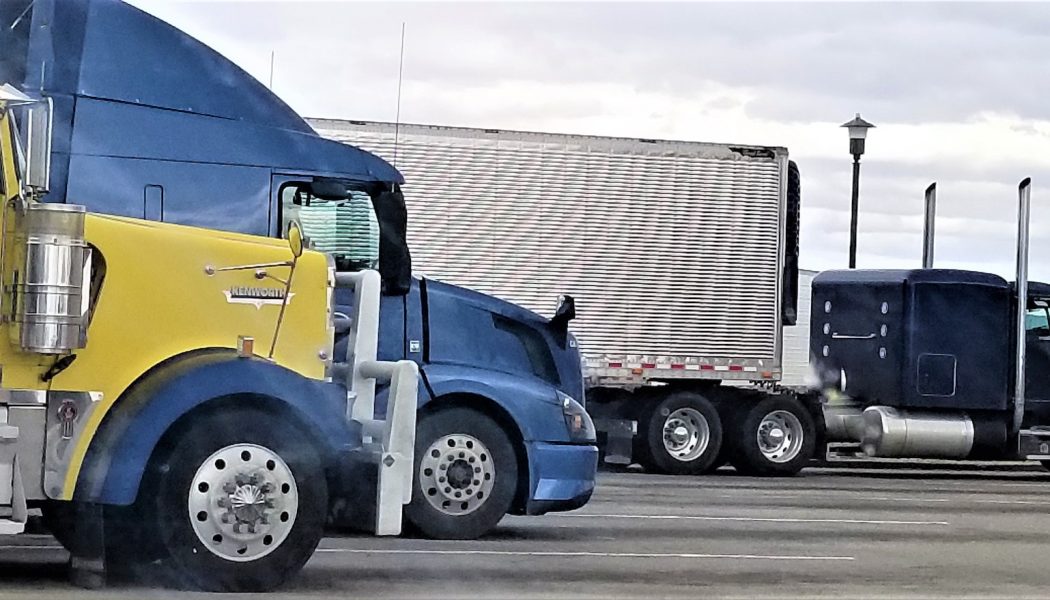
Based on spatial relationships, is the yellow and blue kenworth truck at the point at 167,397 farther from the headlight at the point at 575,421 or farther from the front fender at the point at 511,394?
the headlight at the point at 575,421

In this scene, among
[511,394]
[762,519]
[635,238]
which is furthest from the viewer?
[635,238]

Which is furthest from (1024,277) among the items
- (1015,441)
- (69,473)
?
A: (69,473)

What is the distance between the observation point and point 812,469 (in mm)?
22562

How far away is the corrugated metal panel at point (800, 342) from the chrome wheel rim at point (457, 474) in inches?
369

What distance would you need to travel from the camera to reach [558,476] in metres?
12.1

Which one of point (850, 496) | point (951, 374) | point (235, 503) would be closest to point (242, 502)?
point (235, 503)

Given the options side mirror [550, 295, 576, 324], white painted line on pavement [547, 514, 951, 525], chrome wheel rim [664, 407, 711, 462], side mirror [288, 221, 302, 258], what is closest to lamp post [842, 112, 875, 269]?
chrome wheel rim [664, 407, 711, 462]

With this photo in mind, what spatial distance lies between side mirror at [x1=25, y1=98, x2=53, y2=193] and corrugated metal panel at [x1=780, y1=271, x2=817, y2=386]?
43.6 feet

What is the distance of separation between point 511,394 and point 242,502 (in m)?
3.39

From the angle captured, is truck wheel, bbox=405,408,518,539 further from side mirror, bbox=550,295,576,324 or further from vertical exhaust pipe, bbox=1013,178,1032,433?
vertical exhaust pipe, bbox=1013,178,1032,433

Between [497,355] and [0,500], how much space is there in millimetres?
4519

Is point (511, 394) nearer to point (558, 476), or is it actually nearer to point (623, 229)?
point (558, 476)

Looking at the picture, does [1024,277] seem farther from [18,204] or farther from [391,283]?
[18,204]

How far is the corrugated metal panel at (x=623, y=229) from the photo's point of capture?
→ 61.9 feet
